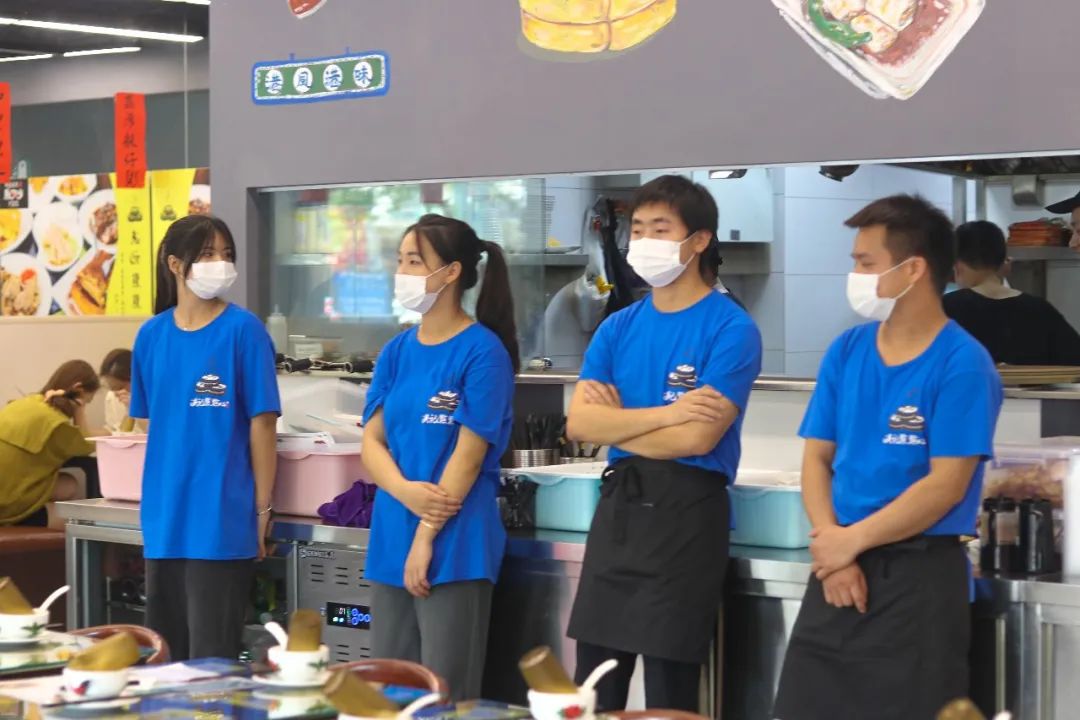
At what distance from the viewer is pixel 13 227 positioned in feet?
30.2

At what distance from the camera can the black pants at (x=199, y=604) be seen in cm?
412

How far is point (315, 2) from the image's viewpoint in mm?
5008

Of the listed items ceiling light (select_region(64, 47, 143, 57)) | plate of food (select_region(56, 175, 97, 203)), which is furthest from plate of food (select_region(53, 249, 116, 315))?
ceiling light (select_region(64, 47, 143, 57))

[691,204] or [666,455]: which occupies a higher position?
[691,204]

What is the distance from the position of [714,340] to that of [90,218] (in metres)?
6.34

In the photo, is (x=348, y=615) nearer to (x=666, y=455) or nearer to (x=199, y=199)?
(x=666, y=455)

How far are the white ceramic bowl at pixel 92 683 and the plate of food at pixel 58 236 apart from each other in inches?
267

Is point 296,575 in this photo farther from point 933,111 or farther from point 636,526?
point 933,111

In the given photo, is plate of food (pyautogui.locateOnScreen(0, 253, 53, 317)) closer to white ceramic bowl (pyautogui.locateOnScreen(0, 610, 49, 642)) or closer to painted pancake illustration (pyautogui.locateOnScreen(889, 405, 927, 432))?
white ceramic bowl (pyautogui.locateOnScreen(0, 610, 49, 642))

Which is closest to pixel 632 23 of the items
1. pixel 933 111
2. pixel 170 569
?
pixel 933 111

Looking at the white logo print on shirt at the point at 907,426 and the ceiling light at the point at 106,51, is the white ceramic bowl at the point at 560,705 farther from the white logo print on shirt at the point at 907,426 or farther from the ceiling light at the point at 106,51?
the ceiling light at the point at 106,51

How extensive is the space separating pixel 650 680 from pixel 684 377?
2.17ft

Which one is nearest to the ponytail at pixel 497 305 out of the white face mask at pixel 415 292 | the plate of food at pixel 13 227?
the white face mask at pixel 415 292

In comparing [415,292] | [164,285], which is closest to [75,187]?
[164,285]
